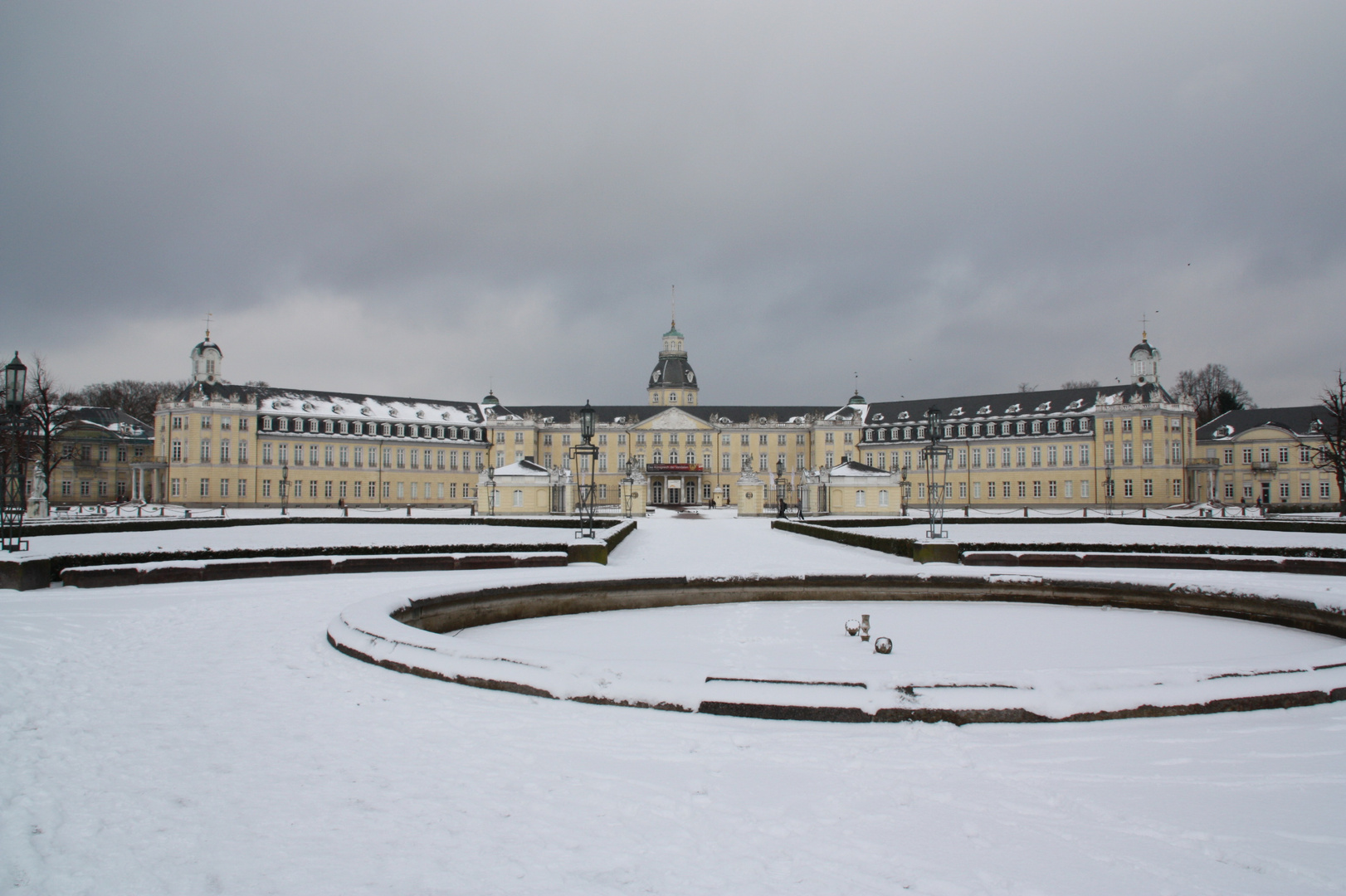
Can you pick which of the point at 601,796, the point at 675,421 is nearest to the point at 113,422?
the point at 675,421

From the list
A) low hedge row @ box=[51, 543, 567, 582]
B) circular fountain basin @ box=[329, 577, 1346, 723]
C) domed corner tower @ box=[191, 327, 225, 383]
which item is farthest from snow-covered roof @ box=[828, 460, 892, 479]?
domed corner tower @ box=[191, 327, 225, 383]

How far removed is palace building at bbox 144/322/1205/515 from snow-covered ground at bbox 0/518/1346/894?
156ft

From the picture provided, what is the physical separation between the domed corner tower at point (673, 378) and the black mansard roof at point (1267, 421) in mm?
55252

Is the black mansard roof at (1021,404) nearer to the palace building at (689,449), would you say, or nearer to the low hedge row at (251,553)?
the palace building at (689,449)

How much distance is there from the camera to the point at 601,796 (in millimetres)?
4504

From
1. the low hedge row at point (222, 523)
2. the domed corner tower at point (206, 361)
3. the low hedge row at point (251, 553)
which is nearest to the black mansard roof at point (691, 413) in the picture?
the domed corner tower at point (206, 361)

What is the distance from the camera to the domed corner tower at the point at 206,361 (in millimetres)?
75875

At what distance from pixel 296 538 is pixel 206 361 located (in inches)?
2388

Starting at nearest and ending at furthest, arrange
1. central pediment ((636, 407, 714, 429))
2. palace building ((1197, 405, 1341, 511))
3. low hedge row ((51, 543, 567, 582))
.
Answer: low hedge row ((51, 543, 567, 582)) → palace building ((1197, 405, 1341, 511)) → central pediment ((636, 407, 714, 429))

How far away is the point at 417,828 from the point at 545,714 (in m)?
2.05

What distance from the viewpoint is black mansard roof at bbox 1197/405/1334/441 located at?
6819 centimetres

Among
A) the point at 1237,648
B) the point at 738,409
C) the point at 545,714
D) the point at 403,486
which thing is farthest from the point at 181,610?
the point at 738,409

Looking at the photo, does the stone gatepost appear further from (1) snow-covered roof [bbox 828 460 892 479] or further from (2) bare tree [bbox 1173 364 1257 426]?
(2) bare tree [bbox 1173 364 1257 426]

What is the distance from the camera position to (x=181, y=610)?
11.0m
